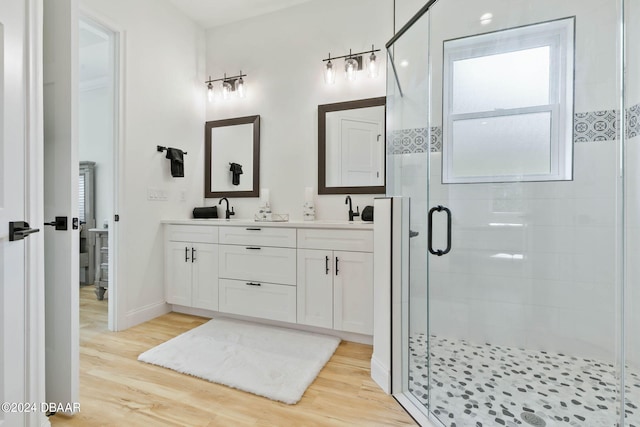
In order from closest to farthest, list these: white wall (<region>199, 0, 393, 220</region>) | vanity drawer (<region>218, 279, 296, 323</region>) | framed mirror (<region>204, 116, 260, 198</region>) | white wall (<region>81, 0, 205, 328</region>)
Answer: vanity drawer (<region>218, 279, 296, 323</region>), white wall (<region>81, 0, 205, 328</region>), white wall (<region>199, 0, 393, 220</region>), framed mirror (<region>204, 116, 260, 198</region>)

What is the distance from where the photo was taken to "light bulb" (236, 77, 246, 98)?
325cm

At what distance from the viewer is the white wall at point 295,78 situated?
2.83m

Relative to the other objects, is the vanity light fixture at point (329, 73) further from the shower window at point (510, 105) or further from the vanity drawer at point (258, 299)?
the vanity drawer at point (258, 299)

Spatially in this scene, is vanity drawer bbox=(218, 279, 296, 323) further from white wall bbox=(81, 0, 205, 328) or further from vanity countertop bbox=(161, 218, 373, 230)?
white wall bbox=(81, 0, 205, 328)

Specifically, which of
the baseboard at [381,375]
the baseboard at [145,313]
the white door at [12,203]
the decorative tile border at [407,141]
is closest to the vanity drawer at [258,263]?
the baseboard at [145,313]

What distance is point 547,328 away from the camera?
2.05 metres

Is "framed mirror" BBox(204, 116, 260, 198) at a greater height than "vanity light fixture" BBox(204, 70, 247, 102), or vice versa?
"vanity light fixture" BBox(204, 70, 247, 102)

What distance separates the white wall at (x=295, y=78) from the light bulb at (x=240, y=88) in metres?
0.06

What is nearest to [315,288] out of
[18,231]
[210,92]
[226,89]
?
[18,231]

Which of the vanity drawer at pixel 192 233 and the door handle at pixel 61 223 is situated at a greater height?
the door handle at pixel 61 223

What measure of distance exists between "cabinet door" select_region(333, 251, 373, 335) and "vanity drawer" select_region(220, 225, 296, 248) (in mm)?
416

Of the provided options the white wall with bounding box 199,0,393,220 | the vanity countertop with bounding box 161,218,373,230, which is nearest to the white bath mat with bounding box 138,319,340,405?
the vanity countertop with bounding box 161,218,373,230

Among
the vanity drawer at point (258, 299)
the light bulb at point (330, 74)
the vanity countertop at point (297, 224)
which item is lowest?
the vanity drawer at point (258, 299)

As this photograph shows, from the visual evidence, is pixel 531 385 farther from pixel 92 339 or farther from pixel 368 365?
pixel 92 339
